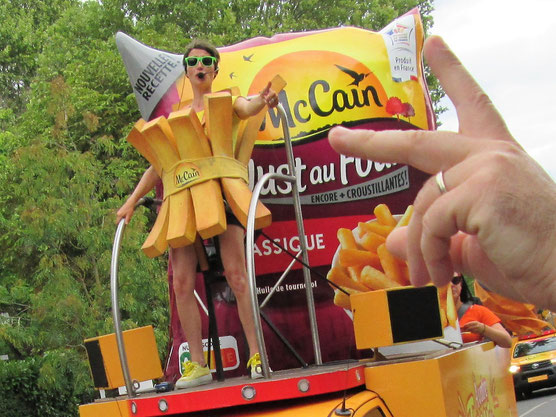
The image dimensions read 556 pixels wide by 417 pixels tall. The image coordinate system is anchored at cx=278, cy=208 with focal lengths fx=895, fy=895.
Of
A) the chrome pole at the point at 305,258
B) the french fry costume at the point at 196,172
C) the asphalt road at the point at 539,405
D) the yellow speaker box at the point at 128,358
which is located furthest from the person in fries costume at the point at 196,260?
the asphalt road at the point at 539,405

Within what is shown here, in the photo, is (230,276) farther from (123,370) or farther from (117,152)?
(117,152)

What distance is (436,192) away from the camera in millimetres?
1730

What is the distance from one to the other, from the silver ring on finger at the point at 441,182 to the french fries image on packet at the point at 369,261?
147 inches

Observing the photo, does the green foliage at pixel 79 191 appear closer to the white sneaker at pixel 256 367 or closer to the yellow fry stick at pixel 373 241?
the yellow fry stick at pixel 373 241

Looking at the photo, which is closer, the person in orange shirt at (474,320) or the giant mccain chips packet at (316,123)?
the giant mccain chips packet at (316,123)

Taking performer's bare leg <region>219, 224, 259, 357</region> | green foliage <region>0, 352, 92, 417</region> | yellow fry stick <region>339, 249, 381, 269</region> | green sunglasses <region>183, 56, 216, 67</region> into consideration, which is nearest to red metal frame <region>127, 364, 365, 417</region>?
performer's bare leg <region>219, 224, 259, 357</region>

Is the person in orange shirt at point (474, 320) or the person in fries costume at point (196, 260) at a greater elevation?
the person in fries costume at point (196, 260)

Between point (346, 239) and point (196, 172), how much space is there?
118 centimetres

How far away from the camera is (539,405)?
17953 millimetres

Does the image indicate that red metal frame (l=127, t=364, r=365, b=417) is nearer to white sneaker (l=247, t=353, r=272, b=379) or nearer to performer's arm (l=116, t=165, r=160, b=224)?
white sneaker (l=247, t=353, r=272, b=379)

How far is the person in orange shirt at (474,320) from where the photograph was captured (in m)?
5.92

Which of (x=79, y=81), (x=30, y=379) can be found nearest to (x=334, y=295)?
(x=30, y=379)

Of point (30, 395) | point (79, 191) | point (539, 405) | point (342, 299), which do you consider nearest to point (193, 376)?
point (342, 299)

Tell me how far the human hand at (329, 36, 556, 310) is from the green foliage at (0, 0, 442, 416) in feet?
35.0
